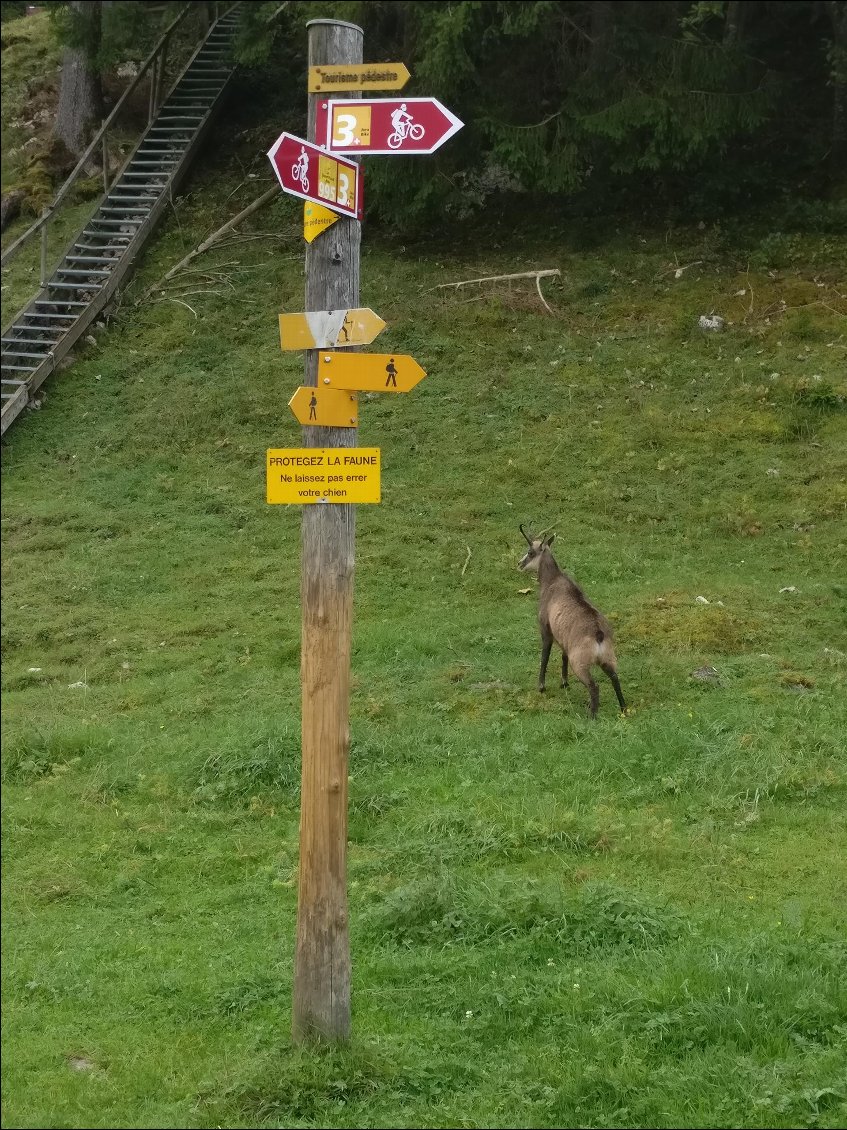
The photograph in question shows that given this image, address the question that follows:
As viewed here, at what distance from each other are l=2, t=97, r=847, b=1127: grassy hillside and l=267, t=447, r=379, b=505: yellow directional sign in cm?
243

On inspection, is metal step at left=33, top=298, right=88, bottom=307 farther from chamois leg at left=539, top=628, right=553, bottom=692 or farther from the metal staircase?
chamois leg at left=539, top=628, right=553, bottom=692

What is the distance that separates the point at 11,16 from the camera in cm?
2558

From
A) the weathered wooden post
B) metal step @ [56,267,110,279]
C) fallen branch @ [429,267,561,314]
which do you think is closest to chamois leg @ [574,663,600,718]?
the weathered wooden post

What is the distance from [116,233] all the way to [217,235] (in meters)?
1.66

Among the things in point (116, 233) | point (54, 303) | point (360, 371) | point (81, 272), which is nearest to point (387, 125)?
point (360, 371)

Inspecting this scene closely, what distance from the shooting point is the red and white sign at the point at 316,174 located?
202 inches

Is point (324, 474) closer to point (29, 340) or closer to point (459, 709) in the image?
point (459, 709)

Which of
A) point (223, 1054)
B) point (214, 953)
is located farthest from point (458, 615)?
point (223, 1054)

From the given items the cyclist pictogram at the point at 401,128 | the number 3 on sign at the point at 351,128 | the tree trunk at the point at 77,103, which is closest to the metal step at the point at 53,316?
the tree trunk at the point at 77,103

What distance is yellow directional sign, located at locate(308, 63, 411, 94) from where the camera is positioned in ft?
17.4

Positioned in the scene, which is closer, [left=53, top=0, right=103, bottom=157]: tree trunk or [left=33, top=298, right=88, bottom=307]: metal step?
[left=33, top=298, right=88, bottom=307]: metal step

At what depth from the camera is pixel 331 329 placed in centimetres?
544

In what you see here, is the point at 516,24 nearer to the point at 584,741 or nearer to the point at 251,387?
the point at 251,387

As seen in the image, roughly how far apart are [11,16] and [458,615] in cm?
1989
